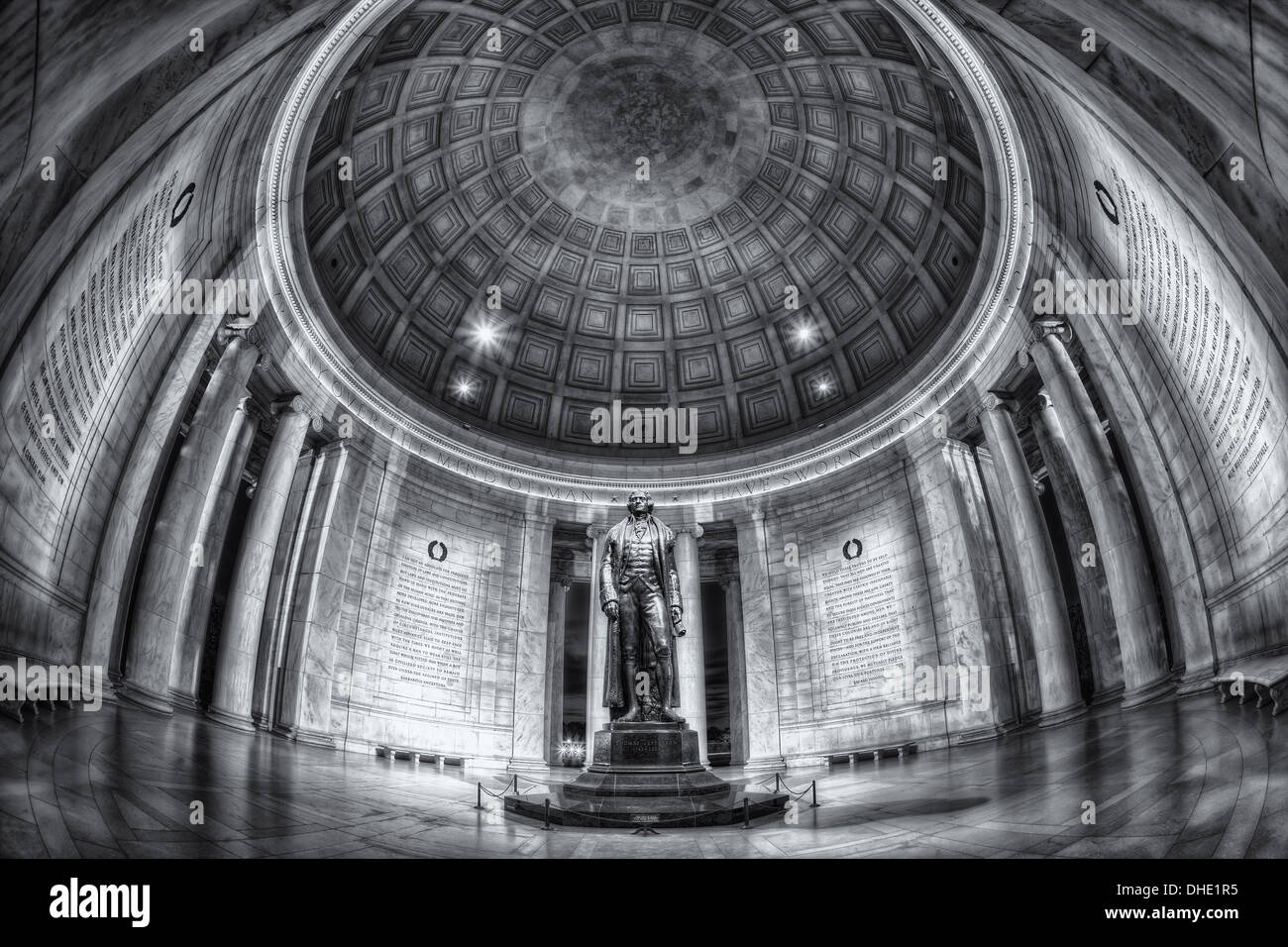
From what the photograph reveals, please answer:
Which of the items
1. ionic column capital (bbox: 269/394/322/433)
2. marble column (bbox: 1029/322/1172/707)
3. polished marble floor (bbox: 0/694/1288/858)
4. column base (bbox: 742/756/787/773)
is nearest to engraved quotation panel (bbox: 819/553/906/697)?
column base (bbox: 742/756/787/773)

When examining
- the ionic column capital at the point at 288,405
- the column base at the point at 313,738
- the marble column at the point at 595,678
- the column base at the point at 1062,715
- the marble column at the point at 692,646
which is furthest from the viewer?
the marble column at the point at 595,678

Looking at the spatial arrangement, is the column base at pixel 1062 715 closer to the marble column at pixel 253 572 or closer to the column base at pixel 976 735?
the column base at pixel 976 735

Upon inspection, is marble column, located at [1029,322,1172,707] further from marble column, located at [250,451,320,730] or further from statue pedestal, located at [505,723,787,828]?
marble column, located at [250,451,320,730]

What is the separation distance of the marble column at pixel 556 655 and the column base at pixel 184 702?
38.4 feet

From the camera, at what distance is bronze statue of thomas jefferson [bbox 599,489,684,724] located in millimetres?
13180

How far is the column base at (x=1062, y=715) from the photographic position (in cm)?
1738

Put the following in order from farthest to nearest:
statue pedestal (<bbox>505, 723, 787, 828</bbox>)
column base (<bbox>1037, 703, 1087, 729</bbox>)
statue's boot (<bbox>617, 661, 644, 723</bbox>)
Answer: column base (<bbox>1037, 703, 1087, 729</bbox>)
statue's boot (<bbox>617, 661, 644, 723</bbox>)
statue pedestal (<bbox>505, 723, 787, 828</bbox>)

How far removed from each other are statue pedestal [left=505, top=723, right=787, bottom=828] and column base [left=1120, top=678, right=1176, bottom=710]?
8.43m

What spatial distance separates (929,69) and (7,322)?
21.9 metres

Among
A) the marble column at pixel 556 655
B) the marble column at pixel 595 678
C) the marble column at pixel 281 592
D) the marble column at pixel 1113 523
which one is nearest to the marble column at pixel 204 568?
the marble column at pixel 281 592

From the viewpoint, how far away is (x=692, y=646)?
86.7 ft
